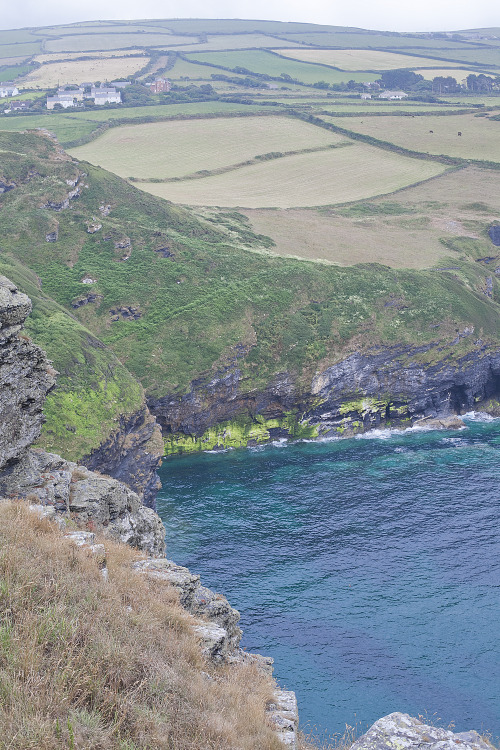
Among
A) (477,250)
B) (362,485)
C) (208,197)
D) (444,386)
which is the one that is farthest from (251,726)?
(208,197)

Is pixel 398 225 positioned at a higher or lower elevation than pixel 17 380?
higher

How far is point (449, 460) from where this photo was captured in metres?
71.9

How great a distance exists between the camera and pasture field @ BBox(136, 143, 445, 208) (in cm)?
13788

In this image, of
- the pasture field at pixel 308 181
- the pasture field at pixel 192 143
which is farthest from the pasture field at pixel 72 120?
the pasture field at pixel 308 181

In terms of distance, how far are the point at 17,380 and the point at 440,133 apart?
177091mm

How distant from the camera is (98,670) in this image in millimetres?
13141

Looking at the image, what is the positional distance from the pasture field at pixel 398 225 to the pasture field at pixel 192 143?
1433 inches

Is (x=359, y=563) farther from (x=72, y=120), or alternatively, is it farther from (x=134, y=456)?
(x=72, y=120)

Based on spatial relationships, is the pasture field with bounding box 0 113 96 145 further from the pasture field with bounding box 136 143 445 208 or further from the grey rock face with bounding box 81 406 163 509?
the grey rock face with bounding box 81 406 163 509

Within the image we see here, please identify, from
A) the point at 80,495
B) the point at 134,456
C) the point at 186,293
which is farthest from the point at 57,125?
the point at 80,495

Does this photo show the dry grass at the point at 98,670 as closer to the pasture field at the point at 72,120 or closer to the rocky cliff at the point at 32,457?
the rocky cliff at the point at 32,457

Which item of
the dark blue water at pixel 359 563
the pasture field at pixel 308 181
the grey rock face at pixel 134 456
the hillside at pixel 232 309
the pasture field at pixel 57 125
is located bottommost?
the dark blue water at pixel 359 563

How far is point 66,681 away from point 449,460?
64.9m

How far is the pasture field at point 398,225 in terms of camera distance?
111 meters
